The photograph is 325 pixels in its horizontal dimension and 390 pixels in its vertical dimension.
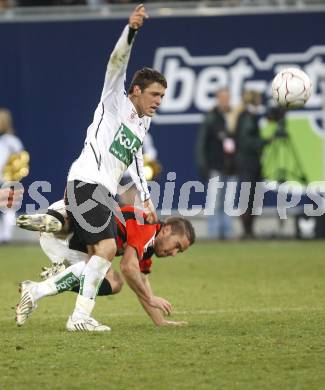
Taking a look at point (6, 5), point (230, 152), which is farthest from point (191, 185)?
point (6, 5)

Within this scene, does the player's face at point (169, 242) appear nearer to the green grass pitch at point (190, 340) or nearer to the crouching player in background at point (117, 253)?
the crouching player in background at point (117, 253)

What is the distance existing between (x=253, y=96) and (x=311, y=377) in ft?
46.2

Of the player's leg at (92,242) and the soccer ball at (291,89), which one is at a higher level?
the soccer ball at (291,89)

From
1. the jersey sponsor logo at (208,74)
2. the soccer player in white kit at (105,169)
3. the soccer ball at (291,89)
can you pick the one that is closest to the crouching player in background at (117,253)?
the soccer player in white kit at (105,169)

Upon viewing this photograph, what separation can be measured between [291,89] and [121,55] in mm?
2826

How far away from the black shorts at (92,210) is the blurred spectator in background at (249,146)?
11730 mm

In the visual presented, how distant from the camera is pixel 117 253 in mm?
9719

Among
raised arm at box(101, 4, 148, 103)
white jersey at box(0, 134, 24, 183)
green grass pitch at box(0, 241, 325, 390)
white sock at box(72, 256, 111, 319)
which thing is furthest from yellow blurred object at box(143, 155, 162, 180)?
white sock at box(72, 256, 111, 319)

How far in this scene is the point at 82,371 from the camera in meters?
7.40

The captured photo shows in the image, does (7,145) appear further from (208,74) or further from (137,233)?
(137,233)

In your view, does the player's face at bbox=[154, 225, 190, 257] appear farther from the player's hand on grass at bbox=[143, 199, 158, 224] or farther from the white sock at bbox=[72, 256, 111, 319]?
the white sock at bbox=[72, 256, 111, 319]

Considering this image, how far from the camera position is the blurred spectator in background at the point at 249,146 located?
2083 cm

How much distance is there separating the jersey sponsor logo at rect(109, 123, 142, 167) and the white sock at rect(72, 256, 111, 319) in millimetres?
921

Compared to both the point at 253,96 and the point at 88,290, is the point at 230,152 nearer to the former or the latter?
the point at 253,96
